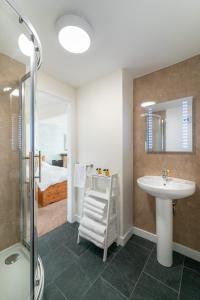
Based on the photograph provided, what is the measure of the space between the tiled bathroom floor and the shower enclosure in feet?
0.67

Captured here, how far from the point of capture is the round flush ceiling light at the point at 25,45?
4.25 feet

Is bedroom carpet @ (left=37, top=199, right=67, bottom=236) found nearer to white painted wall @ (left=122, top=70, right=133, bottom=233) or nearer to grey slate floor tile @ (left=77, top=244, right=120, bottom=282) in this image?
grey slate floor tile @ (left=77, top=244, right=120, bottom=282)

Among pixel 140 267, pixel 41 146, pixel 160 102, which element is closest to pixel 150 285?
pixel 140 267

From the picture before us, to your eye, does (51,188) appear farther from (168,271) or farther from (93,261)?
(168,271)

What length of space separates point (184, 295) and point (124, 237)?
2.56 ft

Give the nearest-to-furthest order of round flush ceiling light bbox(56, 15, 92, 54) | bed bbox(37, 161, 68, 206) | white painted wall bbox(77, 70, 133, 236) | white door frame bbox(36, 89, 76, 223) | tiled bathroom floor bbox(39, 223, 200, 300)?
round flush ceiling light bbox(56, 15, 92, 54) → tiled bathroom floor bbox(39, 223, 200, 300) → white painted wall bbox(77, 70, 133, 236) → white door frame bbox(36, 89, 76, 223) → bed bbox(37, 161, 68, 206)

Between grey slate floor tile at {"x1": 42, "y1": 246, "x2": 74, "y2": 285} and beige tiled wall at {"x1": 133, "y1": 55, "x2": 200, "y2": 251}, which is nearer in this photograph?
grey slate floor tile at {"x1": 42, "y1": 246, "x2": 74, "y2": 285}

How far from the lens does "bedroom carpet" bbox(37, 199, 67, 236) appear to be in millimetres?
2260

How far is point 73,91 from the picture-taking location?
7.84 feet

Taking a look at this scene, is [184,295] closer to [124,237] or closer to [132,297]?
[132,297]

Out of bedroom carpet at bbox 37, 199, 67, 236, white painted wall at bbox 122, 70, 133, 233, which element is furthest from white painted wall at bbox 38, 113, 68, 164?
white painted wall at bbox 122, 70, 133, 233

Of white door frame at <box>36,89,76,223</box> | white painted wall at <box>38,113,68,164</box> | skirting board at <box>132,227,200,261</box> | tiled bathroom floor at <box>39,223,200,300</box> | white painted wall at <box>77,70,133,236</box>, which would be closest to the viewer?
tiled bathroom floor at <box>39,223,200,300</box>

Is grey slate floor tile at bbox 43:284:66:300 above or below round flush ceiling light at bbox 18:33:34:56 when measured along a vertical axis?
below

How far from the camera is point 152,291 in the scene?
1256 millimetres
